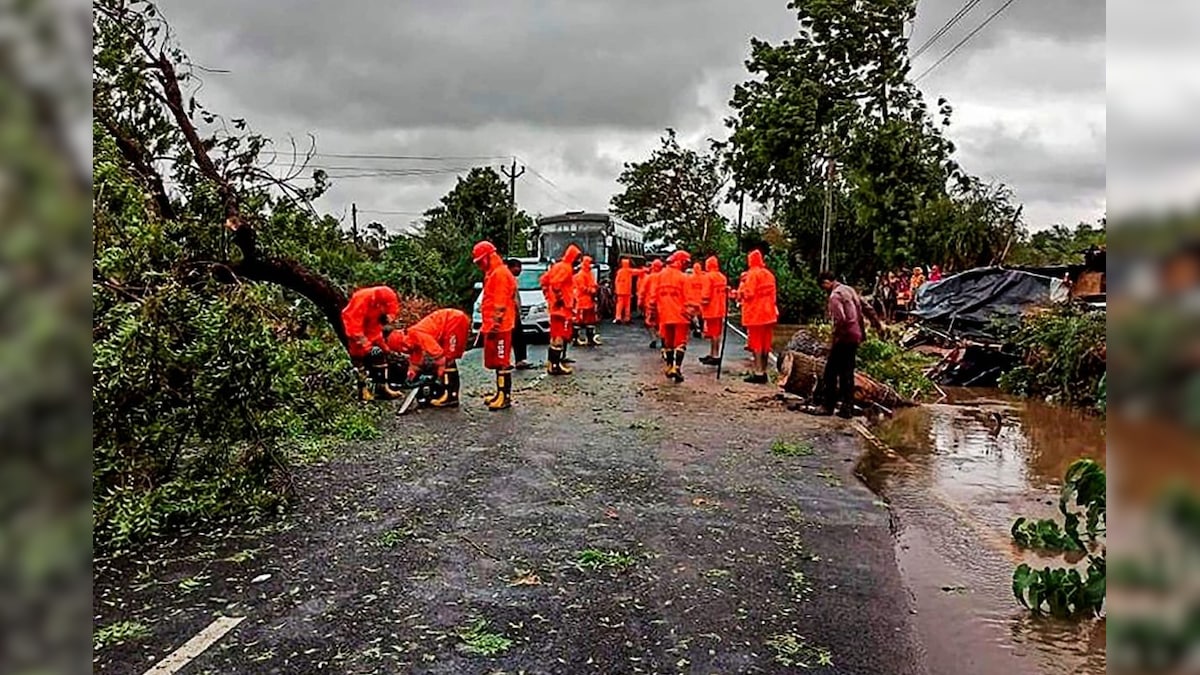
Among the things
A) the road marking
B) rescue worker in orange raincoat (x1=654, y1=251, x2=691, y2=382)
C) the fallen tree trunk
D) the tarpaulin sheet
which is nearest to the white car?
rescue worker in orange raincoat (x1=654, y1=251, x2=691, y2=382)

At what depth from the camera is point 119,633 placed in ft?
15.3

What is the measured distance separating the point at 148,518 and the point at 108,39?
467 centimetres

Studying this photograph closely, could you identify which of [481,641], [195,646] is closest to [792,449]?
[481,641]

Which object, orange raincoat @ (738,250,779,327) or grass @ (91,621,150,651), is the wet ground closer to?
grass @ (91,621,150,651)

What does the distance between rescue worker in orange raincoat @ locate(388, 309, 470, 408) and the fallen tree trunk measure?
4.47 meters

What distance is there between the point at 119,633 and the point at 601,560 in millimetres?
2629

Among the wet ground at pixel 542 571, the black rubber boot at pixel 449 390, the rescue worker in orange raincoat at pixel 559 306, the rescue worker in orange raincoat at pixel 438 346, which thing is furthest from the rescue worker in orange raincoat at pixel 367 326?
the rescue worker in orange raincoat at pixel 559 306

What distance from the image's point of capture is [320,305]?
11.6 m

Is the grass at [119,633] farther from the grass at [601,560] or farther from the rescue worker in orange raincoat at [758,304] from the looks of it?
the rescue worker in orange raincoat at [758,304]

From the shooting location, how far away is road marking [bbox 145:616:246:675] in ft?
14.1

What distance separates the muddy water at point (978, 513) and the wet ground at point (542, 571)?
0.71ft

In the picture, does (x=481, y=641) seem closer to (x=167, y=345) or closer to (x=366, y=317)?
(x=167, y=345)

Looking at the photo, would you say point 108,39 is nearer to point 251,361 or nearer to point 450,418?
point 251,361

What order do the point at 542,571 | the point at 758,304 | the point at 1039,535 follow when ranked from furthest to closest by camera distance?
the point at 758,304 < the point at 542,571 < the point at 1039,535
